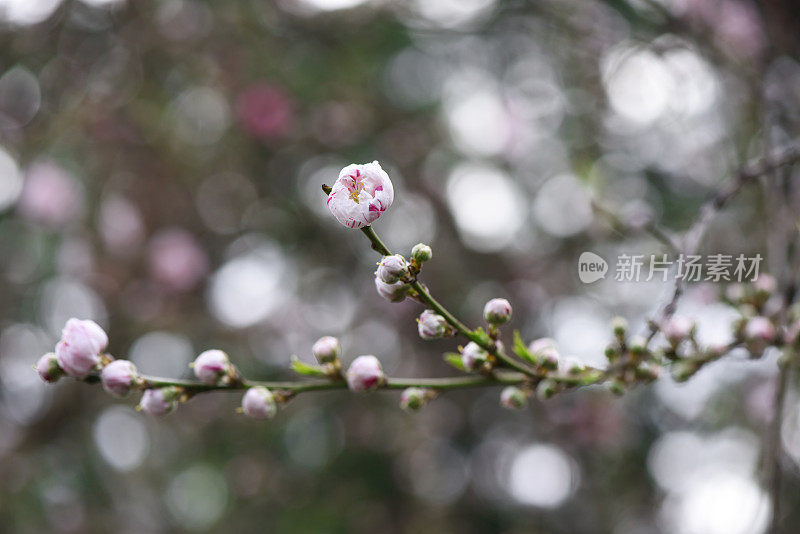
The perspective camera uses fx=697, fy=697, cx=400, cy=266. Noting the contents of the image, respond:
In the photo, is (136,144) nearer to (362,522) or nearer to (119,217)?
(119,217)

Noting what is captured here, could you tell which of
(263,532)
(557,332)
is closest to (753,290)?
(557,332)

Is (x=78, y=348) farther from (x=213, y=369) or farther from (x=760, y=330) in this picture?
(x=760, y=330)

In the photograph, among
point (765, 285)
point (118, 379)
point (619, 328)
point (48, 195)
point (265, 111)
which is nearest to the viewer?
point (118, 379)

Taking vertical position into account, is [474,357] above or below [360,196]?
below

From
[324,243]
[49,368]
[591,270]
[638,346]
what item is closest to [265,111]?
[324,243]

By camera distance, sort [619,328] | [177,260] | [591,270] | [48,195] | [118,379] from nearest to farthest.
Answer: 1. [118,379]
2. [619,328]
3. [591,270]
4. [48,195]
5. [177,260]

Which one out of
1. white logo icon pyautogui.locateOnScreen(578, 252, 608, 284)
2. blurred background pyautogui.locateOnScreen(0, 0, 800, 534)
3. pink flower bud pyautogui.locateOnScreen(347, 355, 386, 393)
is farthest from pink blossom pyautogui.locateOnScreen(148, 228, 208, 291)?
pink flower bud pyautogui.locateOnScreen(347, 355, 386, 393)

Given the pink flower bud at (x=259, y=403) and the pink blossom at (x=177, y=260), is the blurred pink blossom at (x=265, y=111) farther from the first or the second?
the pink flower bud at (x=259, y=403)

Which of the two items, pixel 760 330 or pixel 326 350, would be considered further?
pixel 760 330
